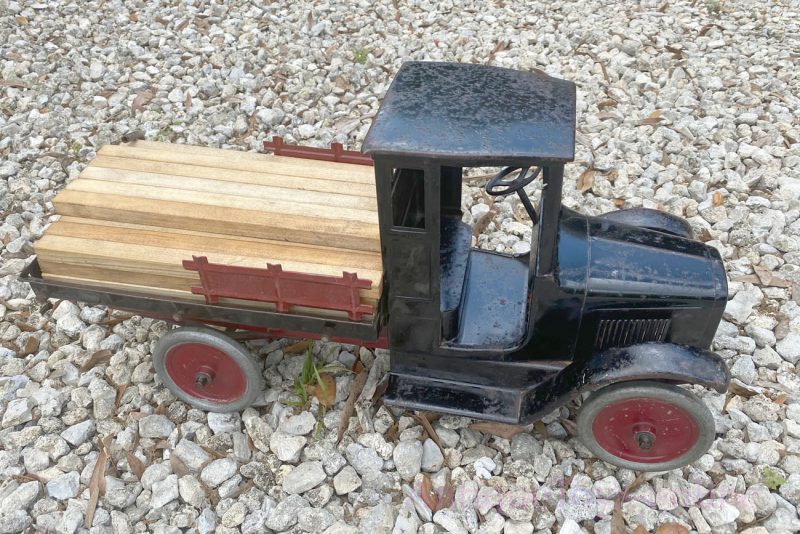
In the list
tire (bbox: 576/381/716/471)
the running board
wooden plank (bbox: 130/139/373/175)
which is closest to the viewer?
tire (bbox: 576/381/716/471)

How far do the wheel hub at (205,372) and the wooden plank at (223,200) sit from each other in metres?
0.76

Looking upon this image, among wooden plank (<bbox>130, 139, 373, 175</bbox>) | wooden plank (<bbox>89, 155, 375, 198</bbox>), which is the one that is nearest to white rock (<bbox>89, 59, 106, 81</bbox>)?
wooden plank (<bbox>130, 139, 373, 175</bbox>)

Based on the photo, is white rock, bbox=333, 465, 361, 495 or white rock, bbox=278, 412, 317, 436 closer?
white rock, bbox=333, 465, 361, 495

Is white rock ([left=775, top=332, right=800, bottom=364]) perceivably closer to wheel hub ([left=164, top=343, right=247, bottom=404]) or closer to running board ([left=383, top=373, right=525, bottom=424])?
running board ([left=383, top=373, right=525, bottom=424])

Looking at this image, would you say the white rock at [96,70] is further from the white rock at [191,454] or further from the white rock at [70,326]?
the white rock at [191,454]

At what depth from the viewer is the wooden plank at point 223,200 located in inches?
130

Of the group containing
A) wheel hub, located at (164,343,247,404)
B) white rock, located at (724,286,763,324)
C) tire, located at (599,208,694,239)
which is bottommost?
white rock, located at (724,286,763,324)

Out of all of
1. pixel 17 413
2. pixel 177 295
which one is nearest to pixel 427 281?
pixel 177 295

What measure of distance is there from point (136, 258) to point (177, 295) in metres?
0.26

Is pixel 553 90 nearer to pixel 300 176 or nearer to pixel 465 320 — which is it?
pixel 465 320

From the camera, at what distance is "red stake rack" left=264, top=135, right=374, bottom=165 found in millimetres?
3814

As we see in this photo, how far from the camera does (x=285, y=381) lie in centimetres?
384

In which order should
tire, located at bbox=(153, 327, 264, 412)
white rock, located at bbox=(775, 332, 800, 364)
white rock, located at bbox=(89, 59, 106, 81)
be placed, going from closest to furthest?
tire, located at bbox=(153, 327, 264, 412) → white rock, located at bbox=(775, 332, 800, 364) → white rock, located at bbox=(89, 59, 106, 81)

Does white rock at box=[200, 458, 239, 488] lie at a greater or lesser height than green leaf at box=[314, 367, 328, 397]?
lesser
